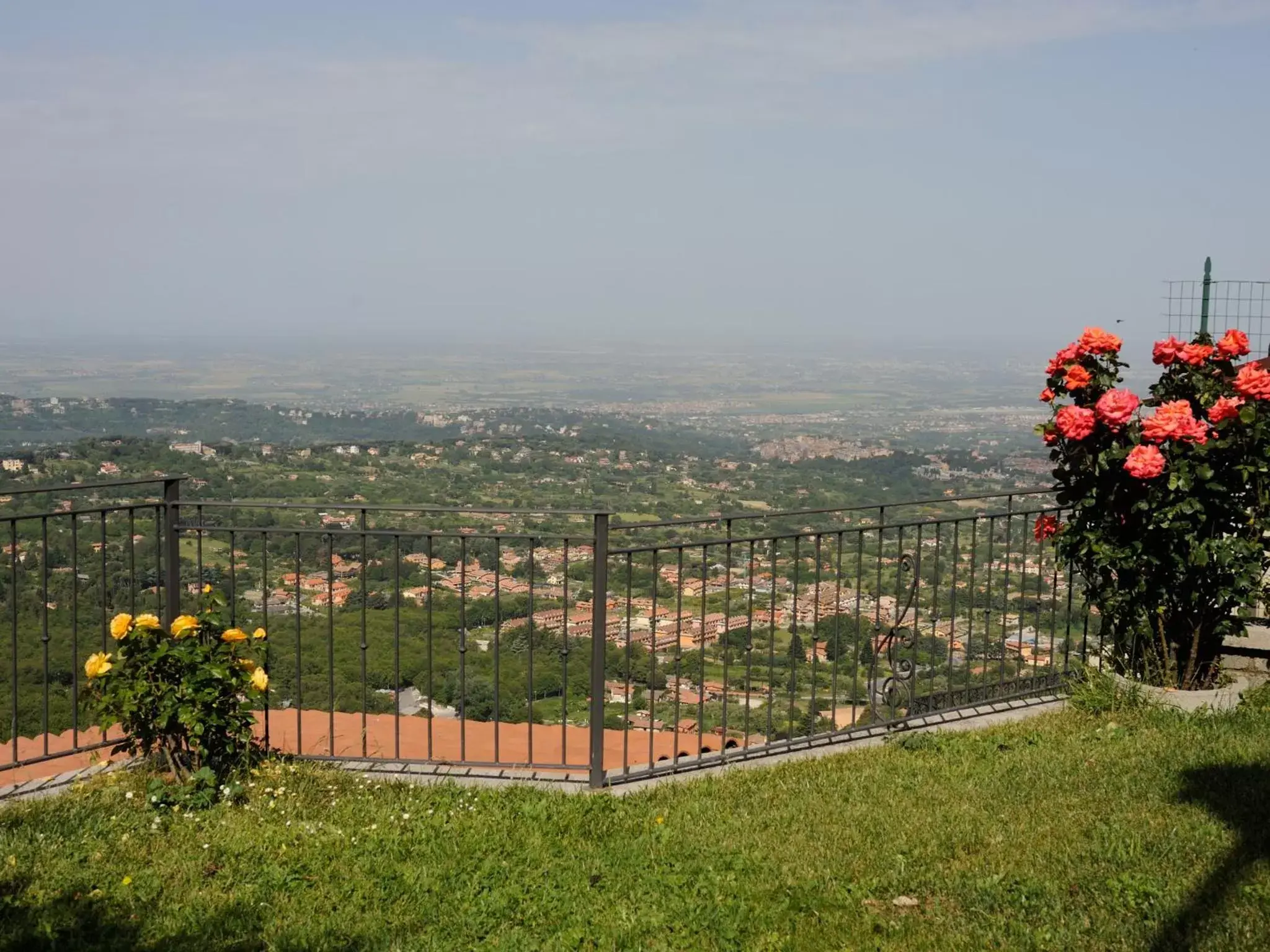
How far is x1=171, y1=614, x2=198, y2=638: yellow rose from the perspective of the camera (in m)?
5.07

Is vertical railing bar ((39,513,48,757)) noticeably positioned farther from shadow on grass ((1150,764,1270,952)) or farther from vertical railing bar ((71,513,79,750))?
shadow on grass ((1150,764,1270,952))

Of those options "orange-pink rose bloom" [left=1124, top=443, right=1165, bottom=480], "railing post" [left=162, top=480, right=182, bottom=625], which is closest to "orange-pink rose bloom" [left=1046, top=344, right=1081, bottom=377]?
"orange-pink rose bloom" [left=1124, top=443, right=1165, bottom=480]

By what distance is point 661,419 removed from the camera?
57.1m

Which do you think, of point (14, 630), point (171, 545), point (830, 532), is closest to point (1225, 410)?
point (830, 532)

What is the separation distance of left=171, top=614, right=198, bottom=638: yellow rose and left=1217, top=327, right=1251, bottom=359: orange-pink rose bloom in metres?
5.67

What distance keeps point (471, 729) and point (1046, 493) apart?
379 cm

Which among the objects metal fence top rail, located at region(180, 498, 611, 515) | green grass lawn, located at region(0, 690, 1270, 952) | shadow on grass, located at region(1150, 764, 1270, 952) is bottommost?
green grass lawn, located at region(0, 690, 1270, 952)

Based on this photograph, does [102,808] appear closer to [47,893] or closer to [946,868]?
[47,893]

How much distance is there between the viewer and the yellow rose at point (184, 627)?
16.6 feet

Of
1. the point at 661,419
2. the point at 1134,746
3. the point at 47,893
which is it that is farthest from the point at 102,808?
the point at 661,419

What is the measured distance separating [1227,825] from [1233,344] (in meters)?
3.00

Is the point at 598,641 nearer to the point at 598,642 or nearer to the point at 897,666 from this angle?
the point at 598,642

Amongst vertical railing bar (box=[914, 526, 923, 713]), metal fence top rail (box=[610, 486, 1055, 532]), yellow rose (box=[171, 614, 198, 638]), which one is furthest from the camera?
vertical railing bar (box=[914, 526, 923, 713])

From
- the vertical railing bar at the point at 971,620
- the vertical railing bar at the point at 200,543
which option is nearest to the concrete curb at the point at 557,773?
the vertical railing bar at the point at 971,620
